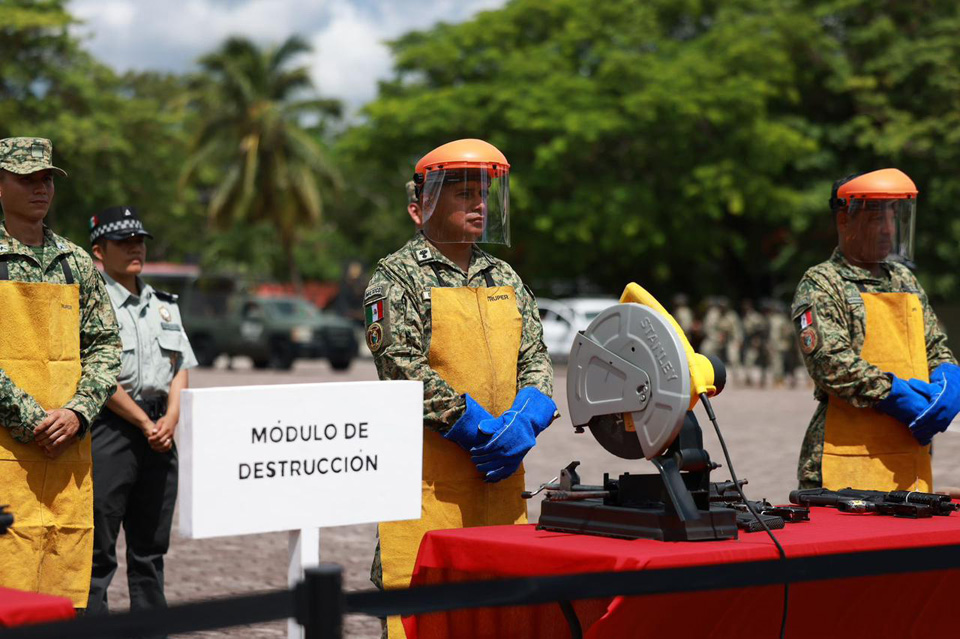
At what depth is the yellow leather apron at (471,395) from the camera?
4242mm

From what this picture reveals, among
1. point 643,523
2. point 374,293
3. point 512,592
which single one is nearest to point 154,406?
point 374,293

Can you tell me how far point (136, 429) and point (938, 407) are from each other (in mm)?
3168

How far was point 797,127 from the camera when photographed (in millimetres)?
31859

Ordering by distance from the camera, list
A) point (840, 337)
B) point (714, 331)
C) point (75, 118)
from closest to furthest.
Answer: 1. point (840, 337)
2. point (714, 331)
3. point (75, 118)

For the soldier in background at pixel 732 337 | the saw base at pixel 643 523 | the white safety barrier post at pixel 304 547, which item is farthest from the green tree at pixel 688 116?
the white safety barrier post at pixel 304 547

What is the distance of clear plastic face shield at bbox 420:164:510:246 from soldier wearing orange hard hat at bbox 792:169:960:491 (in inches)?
55.6

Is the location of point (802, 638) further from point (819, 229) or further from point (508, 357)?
point (819, 229)

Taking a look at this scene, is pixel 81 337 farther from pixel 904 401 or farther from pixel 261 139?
pixel 261 139

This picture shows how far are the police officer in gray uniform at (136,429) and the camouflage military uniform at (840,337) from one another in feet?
8.62

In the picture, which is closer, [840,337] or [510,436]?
[510,436]

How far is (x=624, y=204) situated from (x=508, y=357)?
1061 inches

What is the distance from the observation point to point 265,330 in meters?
→ 28.0

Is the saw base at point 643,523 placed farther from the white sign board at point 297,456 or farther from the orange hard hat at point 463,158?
the orange hard hat at point 463,158

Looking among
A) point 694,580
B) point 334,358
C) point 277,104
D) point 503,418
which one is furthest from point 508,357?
point 277,104
